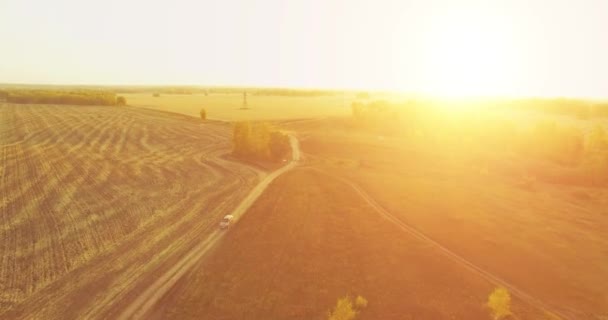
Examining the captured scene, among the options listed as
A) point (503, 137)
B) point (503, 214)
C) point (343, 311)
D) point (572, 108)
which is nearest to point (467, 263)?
point (343, 311)

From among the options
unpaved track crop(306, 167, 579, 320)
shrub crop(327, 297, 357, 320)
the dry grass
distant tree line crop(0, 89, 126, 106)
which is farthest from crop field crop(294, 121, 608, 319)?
distant tree line crop(0, 89, 126, 106)

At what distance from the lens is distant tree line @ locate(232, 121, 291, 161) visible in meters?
73.2

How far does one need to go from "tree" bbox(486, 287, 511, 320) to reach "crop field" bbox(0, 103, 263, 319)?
27.1 m

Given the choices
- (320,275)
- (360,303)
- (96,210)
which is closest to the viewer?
(360,303)

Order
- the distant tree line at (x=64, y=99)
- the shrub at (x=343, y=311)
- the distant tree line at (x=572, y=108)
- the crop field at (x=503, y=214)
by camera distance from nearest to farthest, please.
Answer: the shrub at (x=343, y=311), the crop field at (x=503, y=214), the distant tree line at (x=572, y=108), the distant tree line at (x=64, y=99)

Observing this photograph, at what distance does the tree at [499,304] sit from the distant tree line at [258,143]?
52475mm

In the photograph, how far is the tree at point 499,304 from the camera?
2554 cm

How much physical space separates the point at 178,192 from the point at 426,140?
7097 centimetres

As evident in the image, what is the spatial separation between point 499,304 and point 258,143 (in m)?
55.0

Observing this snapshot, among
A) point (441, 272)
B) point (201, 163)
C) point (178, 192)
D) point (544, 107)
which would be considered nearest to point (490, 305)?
point (441, 272)

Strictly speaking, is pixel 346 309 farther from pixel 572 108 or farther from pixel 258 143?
pixel 572 108

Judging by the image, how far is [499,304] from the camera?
1019 inches

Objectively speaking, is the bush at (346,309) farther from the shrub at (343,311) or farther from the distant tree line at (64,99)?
the distant tree line at (64,99)

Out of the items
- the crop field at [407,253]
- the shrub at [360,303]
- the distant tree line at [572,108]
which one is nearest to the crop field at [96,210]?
the crop field at [407,253]
